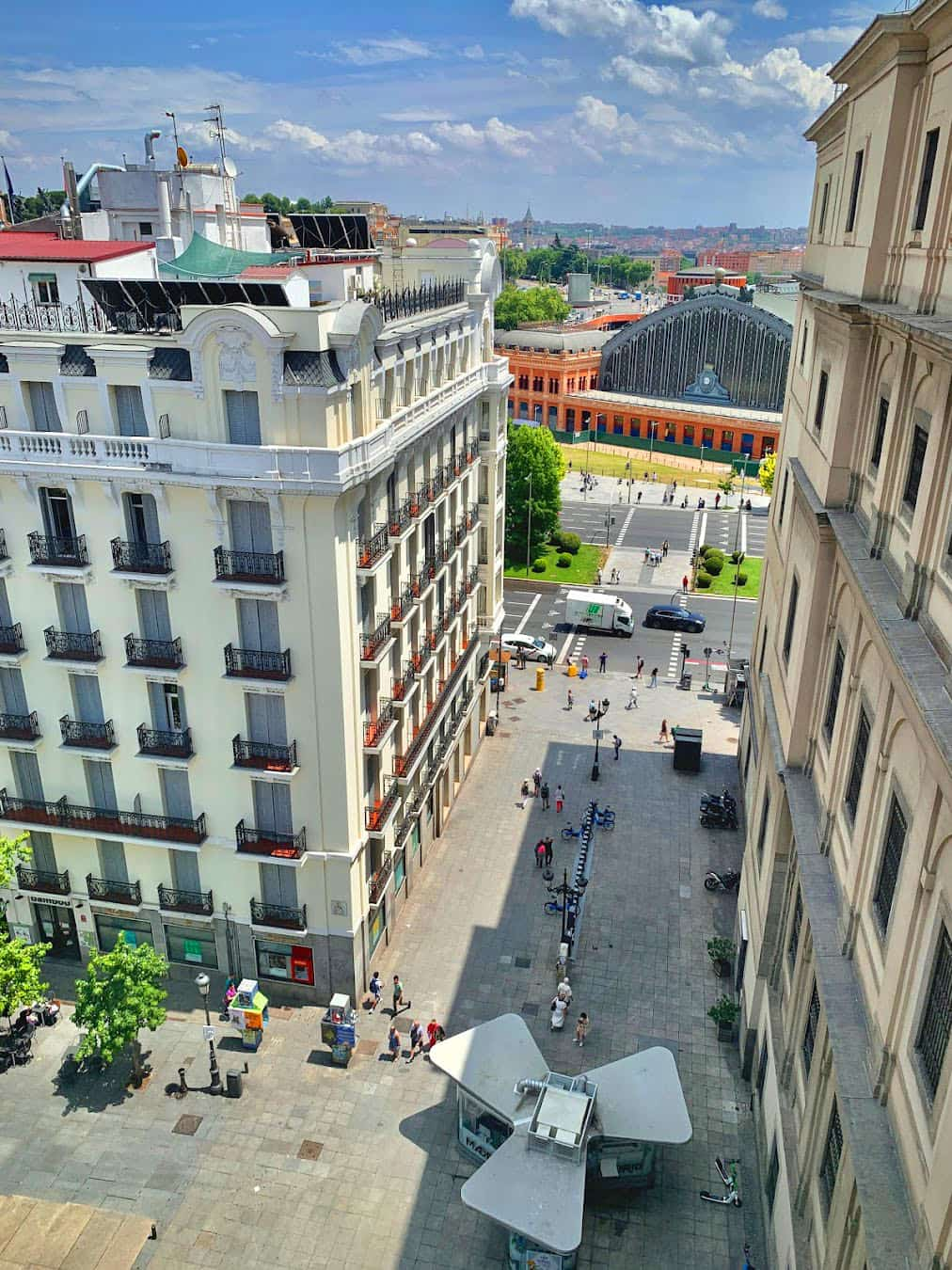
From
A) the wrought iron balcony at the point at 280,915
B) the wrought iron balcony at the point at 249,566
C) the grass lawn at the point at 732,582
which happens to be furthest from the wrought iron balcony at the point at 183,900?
the grass lawn at the point at 732,582

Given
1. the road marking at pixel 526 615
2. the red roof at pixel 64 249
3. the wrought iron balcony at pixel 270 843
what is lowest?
the road marking at pixel 526 615

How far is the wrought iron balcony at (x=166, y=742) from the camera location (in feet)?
109

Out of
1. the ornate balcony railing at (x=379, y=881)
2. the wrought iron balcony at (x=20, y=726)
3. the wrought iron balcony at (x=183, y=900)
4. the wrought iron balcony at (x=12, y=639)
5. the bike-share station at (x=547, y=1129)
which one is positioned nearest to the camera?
the bike-share station at (x=547, y=1129)

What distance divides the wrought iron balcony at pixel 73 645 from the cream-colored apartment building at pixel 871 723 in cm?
2308

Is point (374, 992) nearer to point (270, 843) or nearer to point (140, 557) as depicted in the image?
point (270, 843)

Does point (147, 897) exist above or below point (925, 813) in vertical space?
below

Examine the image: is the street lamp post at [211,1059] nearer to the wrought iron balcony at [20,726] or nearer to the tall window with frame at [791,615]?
the wrought iron balcony at [20,726]

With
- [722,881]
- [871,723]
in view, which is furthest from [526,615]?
[871,723]

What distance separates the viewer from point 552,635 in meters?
72.1

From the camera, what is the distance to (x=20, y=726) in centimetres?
3456

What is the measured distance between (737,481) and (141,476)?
98.3 meters

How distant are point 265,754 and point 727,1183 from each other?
20094 mm

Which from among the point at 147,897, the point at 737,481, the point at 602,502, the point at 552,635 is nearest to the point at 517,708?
the point at 552,635

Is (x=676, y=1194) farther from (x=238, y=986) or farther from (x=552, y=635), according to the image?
(x=552, y=635)
